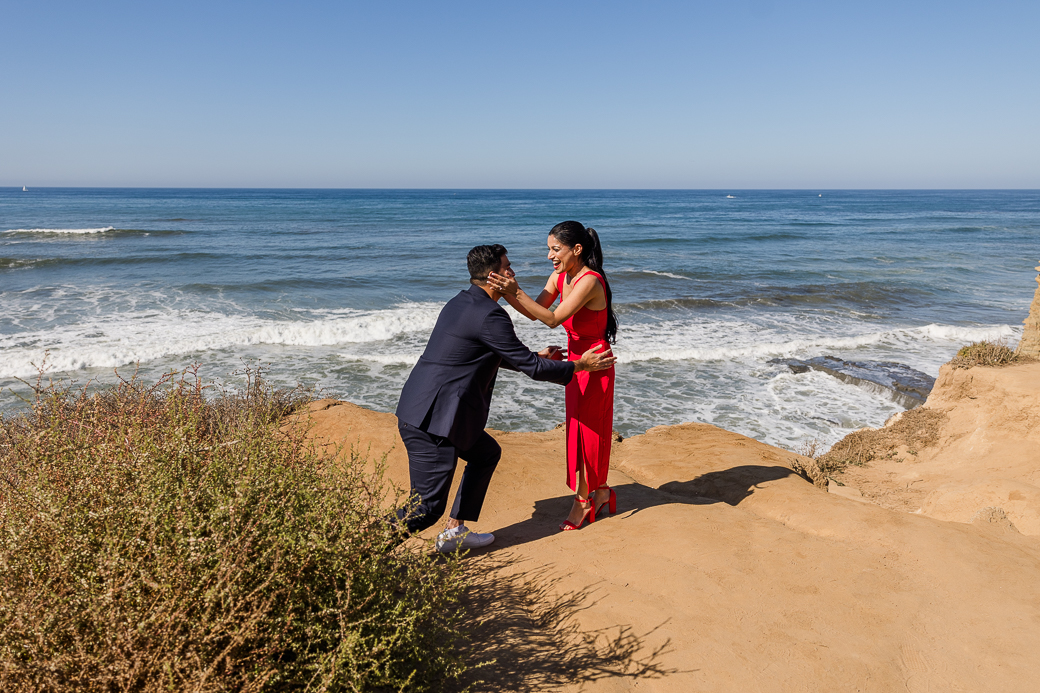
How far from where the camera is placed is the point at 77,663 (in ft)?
5.80

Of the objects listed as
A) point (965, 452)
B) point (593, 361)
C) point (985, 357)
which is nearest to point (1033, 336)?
point (985, 357)

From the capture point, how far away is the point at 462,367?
11.1 feet

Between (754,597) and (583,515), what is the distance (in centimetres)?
128

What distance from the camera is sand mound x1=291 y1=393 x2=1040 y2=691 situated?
268cm

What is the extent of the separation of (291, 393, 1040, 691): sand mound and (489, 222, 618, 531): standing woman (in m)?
0.31

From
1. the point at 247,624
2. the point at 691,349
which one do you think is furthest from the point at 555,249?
the point at 691,349

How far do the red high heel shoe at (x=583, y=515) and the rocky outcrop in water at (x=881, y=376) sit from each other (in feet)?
23.3

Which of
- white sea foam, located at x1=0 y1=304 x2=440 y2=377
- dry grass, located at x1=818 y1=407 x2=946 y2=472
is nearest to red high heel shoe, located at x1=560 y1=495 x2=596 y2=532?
dry grass, located at x1=818 y1=407 x2=946 y2=472

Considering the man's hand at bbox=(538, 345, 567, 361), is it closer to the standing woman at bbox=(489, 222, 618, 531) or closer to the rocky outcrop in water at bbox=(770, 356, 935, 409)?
the standing woman at bbox=(489, 222, 618, 531)

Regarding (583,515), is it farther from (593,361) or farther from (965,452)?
(965,452)

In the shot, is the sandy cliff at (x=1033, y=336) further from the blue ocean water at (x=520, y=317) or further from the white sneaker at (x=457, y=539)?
the white sneaker at (x=457, y=539)

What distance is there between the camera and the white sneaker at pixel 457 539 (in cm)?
361

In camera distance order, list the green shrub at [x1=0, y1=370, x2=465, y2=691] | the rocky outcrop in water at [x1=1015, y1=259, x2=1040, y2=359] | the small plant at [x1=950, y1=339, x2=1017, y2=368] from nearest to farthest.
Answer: the green shrub at [x1=0, y1=370, x2=465, y2=691] < the small plant at [x1=950, y1=339, x2=1017, y2=368] < the rocky outcrop in water at [x1=1015, y1=259, x2=1040, y2=359]

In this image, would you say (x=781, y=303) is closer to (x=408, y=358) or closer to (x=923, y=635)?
(x=408, y=358)
